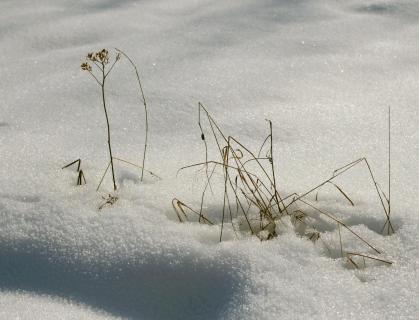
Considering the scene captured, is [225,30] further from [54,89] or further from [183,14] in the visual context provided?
[54,89]

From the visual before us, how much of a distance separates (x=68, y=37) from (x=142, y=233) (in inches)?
64.4

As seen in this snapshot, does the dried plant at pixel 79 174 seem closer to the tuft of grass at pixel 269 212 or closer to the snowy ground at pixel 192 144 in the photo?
the snowy ground at pixel 192 144

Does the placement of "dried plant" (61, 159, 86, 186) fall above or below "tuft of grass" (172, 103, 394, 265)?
above

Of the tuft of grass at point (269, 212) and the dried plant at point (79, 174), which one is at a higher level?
the dried plant at point (79, 174)

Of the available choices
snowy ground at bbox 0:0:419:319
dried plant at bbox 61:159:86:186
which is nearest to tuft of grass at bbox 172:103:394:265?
snowy ground at bbox 0:0:419:319

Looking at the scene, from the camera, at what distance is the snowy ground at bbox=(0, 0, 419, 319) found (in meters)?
1.37

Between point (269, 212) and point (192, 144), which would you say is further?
point (192, 144)

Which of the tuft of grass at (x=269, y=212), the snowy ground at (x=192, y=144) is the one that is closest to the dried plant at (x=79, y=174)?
the snowy ground at (x=192, y=144)

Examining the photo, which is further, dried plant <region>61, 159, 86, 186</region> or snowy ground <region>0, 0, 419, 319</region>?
dried plant <region>61, 159, 86, 186</region>

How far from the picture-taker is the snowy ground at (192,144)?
1365 millimetres

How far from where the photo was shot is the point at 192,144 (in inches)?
78.7

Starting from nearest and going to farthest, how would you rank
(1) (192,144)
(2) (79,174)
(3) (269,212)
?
(3) (269,212)
(2) (79,174)
(1) (192,144)

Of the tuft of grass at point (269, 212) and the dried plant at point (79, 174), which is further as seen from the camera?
the dried plant at point (79, 174)

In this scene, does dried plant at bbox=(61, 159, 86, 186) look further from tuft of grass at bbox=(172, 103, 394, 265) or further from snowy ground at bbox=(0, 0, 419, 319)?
tuft of grass at bbox=(172, 103, 394, 265)
